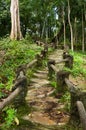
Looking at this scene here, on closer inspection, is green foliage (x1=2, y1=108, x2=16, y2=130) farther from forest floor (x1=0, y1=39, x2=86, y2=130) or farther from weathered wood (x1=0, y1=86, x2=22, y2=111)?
weathered wood (x1=0, y1=86, x2=22, y2=111)

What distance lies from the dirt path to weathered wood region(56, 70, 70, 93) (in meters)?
0.33

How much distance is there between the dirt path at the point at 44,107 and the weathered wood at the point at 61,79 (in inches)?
12.9

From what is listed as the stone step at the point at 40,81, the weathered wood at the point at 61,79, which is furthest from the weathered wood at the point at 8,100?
the stone step at the point at 40,81

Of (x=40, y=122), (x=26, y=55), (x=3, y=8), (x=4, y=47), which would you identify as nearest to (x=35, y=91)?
(x=40, y=122)

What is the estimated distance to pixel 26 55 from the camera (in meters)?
15.7

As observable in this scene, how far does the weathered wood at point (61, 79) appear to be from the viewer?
780 cm

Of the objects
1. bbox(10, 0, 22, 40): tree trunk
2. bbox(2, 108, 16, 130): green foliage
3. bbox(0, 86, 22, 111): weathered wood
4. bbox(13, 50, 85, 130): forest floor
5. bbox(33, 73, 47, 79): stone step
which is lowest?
bbox(33, 73, 47, 79): stone step

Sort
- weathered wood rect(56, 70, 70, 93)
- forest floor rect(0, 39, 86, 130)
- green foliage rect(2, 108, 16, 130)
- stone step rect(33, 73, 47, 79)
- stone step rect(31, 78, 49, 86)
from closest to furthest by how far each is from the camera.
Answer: green foliage rect(2, 108, 16, 130) < forest floor rect(0, 39, 86, 130) < weathered wood rect(56, 70, 70, 93) < stone step rect(31, 78, 49, 86) < stone step rect(33, 73, 47, 79)

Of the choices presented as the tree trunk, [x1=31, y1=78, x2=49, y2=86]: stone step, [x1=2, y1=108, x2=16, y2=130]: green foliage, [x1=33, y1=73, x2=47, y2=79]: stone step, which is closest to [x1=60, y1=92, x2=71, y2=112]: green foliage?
[x1=2, y1=108, x2=16, y2=130]: green foliage

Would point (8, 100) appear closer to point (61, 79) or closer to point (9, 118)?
point (9, 118)

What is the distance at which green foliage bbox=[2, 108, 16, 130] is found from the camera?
5.74m

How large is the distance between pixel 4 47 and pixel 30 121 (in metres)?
11.8

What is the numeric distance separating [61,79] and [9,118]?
A: 239cm

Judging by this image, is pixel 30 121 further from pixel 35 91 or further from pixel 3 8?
pixel 3 8
